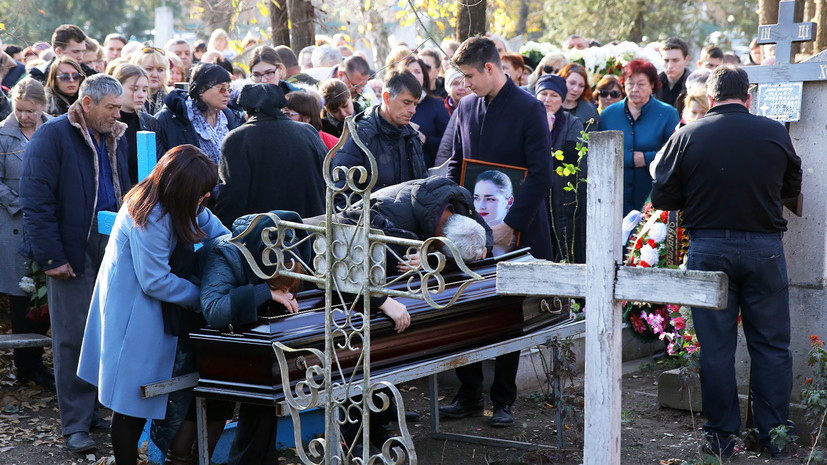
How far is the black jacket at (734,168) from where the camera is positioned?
4633 millimetres

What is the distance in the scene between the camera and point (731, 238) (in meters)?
4.71

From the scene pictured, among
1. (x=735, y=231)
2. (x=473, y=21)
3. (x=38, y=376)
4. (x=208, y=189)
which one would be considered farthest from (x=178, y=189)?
(x=473, y=21)

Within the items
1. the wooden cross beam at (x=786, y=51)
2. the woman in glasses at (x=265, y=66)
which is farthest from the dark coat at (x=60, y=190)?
the wooden cross beam at (x=786, y=51)

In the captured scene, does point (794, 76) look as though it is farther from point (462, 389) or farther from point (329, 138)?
point (329, 138)

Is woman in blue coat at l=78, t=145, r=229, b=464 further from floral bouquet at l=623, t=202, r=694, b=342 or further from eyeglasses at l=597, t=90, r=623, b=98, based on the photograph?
eyeglasses at l=597, t=90, r=623, b=98

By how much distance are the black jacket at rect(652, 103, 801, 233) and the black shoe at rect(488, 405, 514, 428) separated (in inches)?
65.1

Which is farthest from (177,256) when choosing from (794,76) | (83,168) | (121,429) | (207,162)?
(794,76)

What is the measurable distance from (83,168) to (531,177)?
8.58 feet

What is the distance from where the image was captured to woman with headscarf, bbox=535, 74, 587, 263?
7141 mm

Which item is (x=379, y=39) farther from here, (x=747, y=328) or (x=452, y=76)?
(x=747, y=328)

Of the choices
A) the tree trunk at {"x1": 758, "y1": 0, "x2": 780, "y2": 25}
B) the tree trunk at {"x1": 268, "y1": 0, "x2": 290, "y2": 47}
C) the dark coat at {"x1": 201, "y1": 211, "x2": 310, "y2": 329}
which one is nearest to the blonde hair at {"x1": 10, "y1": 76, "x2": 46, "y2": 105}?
the dark coat at {"x1": 201, "y1": 211, "x2": 310, "y2": 329}

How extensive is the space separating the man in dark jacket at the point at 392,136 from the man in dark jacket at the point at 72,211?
53.8 inches

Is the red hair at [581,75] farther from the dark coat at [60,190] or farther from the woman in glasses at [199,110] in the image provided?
the dark coat at [60,190]

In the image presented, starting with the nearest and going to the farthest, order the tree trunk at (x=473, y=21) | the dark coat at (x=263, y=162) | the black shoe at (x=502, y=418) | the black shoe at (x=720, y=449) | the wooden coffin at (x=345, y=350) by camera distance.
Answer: the wooden coffin at (x=345, y=350) < the black shoe at (x=720, y=449) < the dark coat at (x=263, y=162) < the black shoe at (x=502, y=418) < the tree trunk at (x=473, y=21)
